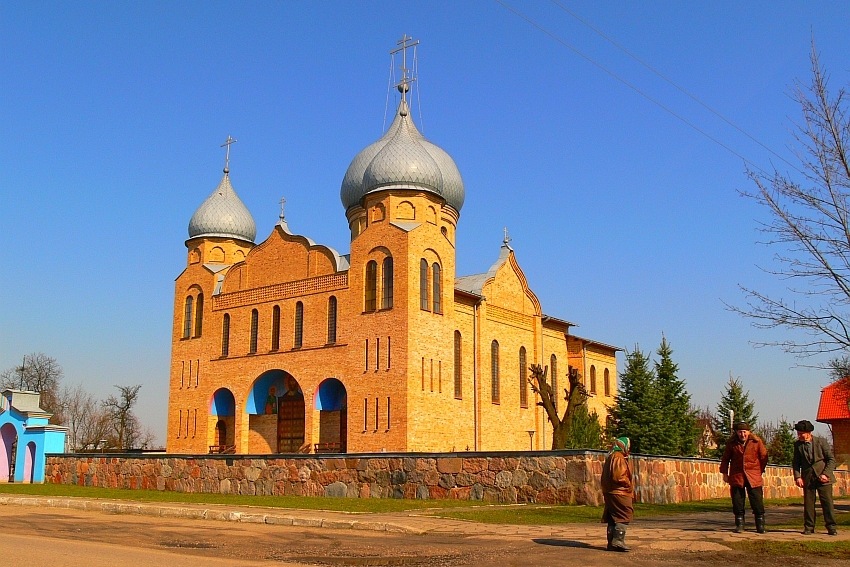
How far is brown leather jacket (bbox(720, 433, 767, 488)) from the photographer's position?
10708mm

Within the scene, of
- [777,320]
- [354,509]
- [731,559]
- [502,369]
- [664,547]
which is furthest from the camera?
[502,369]

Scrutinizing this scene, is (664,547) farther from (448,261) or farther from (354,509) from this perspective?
(448,261)

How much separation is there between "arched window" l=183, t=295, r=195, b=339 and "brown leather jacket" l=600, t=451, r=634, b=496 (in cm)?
3098

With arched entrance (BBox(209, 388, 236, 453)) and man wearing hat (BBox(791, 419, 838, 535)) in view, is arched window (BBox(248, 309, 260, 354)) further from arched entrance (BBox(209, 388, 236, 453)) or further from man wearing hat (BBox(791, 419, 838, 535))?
man wearing hat (BBox(791, 419, 838, 535))

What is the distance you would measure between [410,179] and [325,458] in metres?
16.6

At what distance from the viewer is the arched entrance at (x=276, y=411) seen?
34.3 meters

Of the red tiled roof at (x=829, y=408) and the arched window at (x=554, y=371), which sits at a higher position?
the arched window at (x=554, y=371)

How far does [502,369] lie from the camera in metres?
35.4

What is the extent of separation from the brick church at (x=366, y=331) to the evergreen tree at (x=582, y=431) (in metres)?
3.46

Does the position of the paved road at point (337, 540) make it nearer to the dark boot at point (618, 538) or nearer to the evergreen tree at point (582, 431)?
the dark boot at point (618, 538)

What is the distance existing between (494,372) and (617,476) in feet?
83.8

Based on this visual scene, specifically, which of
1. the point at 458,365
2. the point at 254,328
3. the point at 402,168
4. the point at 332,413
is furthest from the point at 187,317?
the point at 458,365

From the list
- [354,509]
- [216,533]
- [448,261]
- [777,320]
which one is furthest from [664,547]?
[448,261]

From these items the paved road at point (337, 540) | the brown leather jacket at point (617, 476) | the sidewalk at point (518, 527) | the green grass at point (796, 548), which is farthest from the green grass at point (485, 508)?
the green grass at point (796, 548)
